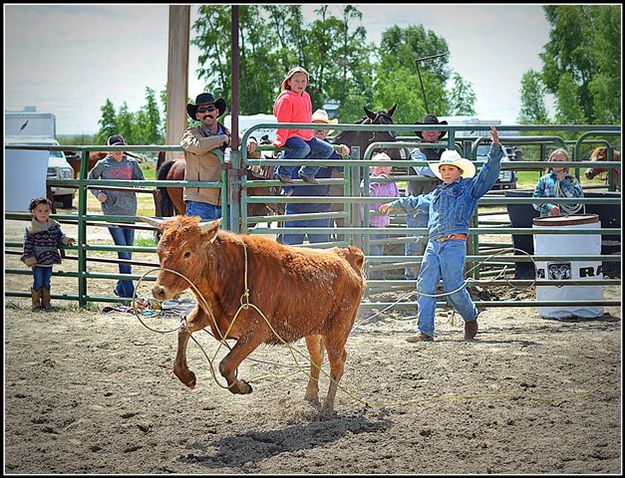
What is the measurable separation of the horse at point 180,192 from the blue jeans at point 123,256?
71cm

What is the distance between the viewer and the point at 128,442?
499 cm

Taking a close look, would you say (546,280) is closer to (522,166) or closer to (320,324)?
(522,166)

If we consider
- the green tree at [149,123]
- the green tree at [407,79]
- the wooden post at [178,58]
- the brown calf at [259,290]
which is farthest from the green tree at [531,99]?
the brown calf at [259,290]

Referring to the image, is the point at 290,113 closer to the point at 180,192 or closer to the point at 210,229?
the point at 180,192

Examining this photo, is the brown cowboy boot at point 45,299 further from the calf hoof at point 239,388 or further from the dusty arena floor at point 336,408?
the calf hoof at point 239,388

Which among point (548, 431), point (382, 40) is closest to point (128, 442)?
point (548, 431)

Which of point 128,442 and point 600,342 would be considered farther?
point 600,342

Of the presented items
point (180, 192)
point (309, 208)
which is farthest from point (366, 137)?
point (180, 192)

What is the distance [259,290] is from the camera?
18.0ft

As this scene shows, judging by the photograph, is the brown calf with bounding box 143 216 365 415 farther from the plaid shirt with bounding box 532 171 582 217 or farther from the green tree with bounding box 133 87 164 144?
the green tree with bounding box 133 87 164 144

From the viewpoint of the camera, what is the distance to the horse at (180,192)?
9641 mm

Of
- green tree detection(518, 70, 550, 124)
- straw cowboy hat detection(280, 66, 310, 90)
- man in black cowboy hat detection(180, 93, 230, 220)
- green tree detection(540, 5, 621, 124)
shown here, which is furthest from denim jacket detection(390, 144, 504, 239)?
green tree detection(518, 70, 550, 124)

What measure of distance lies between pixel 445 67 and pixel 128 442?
67715mm

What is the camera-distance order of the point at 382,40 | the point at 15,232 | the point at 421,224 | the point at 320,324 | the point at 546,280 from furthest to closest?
the point at 382,40 < the point at 15,232 < the point at 421,224 < the point at 546,280 < the point at 320,324
